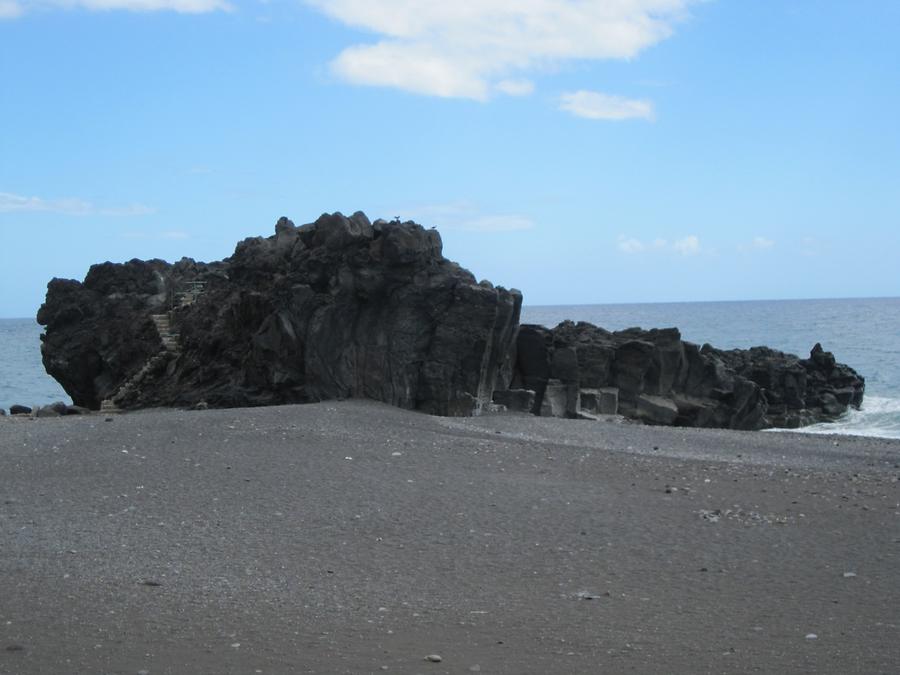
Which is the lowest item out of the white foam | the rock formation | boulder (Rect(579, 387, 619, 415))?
the white foam

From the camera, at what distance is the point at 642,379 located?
34938 millimetres

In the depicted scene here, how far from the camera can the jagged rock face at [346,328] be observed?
25.7m

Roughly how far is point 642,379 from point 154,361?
16427 mm

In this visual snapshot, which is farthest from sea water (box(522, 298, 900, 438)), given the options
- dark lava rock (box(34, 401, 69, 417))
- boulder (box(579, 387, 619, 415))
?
dark lava rock (box(34, 401, 69, 417))

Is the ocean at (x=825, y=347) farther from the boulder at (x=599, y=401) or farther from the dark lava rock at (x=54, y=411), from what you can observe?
the dark lava rock at (x=54, y=411)

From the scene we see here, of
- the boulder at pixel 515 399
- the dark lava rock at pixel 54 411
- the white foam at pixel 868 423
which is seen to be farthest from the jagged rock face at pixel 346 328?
the white foam at pixel 868 423

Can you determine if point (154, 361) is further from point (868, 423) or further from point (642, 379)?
point (868, 423)

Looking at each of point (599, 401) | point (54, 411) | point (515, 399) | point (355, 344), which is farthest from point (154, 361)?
point (599, 401)

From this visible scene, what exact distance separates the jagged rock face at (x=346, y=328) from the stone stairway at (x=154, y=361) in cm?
12

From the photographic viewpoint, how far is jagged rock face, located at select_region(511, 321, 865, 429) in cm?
3145

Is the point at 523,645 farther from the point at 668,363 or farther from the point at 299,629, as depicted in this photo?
the point at 668,363

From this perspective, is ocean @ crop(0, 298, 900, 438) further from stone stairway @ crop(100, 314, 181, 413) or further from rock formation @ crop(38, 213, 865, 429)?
stone stairway @ crop(100, 314, 181, 413)

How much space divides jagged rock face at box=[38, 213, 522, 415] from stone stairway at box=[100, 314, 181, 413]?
12cm

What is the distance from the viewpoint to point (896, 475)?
16078 mm
